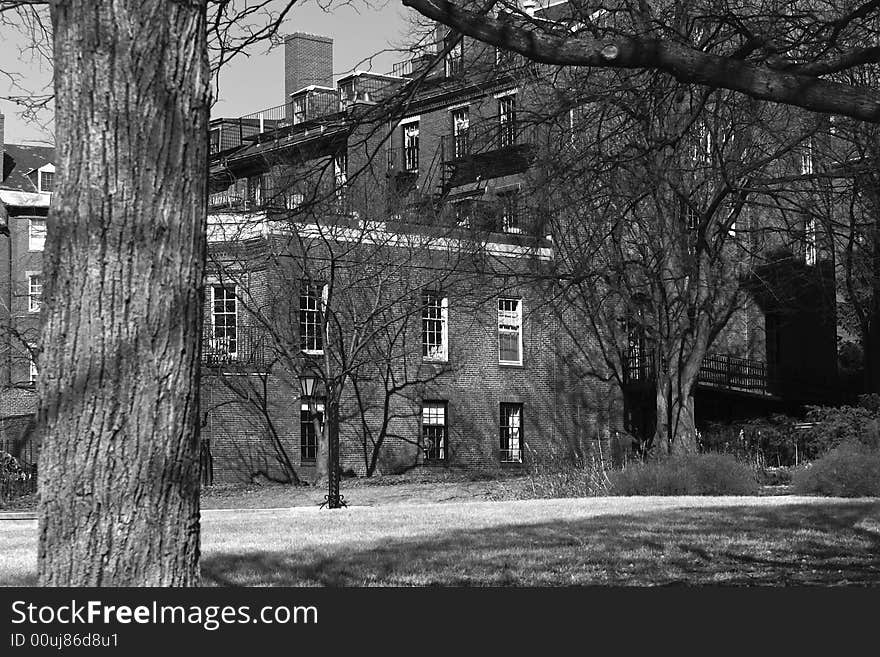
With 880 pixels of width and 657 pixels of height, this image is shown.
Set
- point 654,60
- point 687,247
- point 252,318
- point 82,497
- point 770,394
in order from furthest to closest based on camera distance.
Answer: point 770,394
point 252,318
point 687,247
point 654,60
point 82,497

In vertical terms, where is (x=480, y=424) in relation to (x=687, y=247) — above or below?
below

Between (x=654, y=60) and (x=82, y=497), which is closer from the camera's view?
(x=82, y=497)

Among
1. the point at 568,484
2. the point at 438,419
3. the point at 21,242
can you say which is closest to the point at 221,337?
the point at 438,419

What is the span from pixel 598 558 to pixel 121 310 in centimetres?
681

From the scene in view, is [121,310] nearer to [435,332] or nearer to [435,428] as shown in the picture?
[435,332]

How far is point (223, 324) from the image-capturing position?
34.4 metres

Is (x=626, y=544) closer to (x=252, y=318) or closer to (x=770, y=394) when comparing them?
(x=252, y=318)

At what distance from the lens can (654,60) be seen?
6746 millimetres

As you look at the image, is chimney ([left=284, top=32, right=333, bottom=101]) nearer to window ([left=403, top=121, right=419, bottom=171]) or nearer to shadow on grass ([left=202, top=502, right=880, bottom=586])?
window ([left=403, top=121, right=419, bottom=171])

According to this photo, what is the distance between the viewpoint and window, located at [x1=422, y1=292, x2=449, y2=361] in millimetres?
36688

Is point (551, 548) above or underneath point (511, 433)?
above

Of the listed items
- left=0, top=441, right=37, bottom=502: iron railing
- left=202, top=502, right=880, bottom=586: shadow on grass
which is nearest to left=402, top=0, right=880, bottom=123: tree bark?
left=202, top=502, right=880, bottom=586: shadow on grass

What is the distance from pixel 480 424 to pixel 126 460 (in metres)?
33.9

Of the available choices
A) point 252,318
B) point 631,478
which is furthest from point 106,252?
point 252,318
